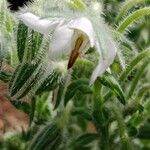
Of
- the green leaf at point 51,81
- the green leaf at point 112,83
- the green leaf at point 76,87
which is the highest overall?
the green leaf at point 112,83

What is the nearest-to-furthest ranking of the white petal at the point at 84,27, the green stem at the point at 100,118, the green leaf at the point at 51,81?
the white petal at the point at 84,27 < the green leaf at the point at 51,81 < the green stem at the point at 100,118

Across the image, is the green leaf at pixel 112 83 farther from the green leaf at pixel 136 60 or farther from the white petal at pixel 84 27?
the white petal at pixel 84 27

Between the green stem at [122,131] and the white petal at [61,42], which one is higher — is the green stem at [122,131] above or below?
below

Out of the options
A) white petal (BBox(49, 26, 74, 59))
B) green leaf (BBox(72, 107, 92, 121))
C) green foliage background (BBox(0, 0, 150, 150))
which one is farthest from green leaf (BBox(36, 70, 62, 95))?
green leaf (BBox(72, 107, 92, 121))

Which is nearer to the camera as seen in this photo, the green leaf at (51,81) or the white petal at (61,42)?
Answer: the white petal at (61,42)

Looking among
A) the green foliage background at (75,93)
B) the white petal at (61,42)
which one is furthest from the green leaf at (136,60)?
the white petal at (61,42)

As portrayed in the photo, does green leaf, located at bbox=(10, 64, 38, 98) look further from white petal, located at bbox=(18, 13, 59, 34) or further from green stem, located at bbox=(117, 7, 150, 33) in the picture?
green stem, located at bbox=(117, 7, 150, 33)

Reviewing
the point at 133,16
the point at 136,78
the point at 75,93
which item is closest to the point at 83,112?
the point at 75,93

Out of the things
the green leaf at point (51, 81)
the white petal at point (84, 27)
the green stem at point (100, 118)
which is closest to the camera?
the white petal at point (84, 27)

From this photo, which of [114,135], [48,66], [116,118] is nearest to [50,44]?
[48,66]
